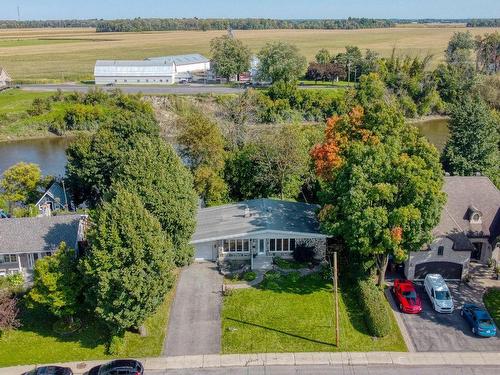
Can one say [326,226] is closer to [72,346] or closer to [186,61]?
[72,346]

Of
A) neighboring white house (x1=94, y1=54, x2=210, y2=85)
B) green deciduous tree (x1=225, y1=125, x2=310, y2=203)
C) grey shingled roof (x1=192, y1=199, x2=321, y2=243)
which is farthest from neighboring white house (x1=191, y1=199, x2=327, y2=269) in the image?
neighboring white house (x1=94, y1=54, x2=210, y2=85)

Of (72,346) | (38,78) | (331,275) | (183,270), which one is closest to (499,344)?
(331,275)

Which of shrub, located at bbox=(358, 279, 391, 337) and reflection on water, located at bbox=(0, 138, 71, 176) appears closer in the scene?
shrub, located at bbox=(358, 279, 391, 337)

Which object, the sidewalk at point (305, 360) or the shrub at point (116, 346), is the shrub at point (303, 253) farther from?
the shrub at point (116, 346)

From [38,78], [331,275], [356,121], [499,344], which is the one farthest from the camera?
[38,78]

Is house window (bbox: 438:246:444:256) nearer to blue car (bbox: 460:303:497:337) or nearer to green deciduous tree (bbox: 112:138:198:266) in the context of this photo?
blue car (bbox: 460:303:497:337)
